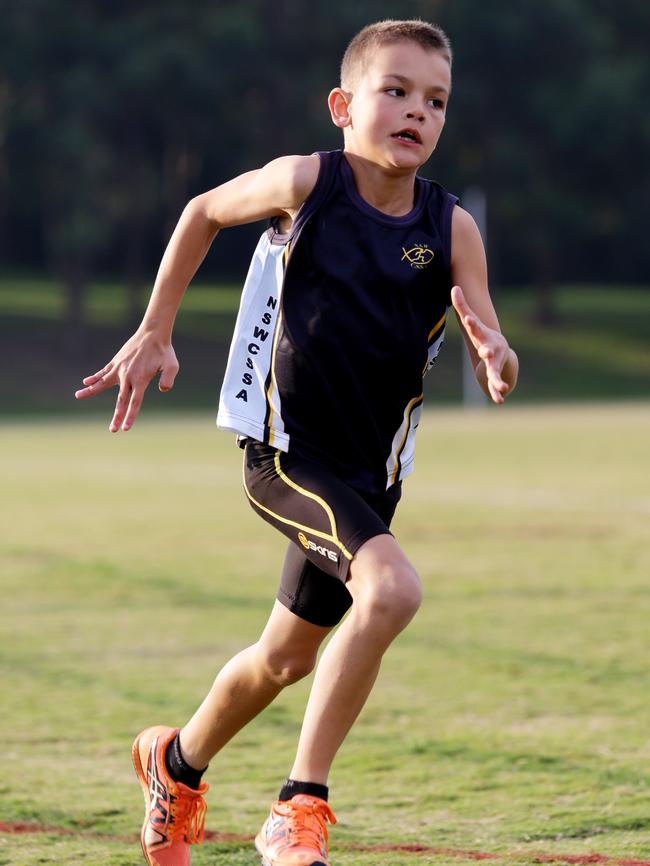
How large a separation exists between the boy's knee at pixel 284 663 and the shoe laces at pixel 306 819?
0.36m

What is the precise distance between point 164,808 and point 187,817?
65 millimetres

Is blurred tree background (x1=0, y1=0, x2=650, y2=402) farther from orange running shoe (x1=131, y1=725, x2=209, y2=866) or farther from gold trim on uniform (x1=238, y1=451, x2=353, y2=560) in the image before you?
gold trim on uniform (x1=238, y1=451, x2=353, y2=560)

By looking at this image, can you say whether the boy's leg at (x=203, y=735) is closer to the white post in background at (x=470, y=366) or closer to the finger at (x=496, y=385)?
the finger at (x=496, y=385)

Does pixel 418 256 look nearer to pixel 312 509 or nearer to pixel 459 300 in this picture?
pixel 459 300

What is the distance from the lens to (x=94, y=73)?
39375mm

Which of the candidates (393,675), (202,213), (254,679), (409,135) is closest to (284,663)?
(254,679)

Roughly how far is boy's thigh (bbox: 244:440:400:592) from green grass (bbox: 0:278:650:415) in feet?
92.0

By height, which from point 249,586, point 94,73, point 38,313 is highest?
point 94,73

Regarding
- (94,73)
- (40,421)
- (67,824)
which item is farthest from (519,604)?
(94,73)

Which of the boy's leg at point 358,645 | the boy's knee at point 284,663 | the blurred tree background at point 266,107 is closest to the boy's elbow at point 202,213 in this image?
the boy's leg at point 358,645

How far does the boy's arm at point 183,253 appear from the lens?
4020 millimetres

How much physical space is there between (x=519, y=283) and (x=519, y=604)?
59289mm

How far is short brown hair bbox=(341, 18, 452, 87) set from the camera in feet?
13.2

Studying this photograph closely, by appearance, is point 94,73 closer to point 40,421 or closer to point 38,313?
point 38,313
